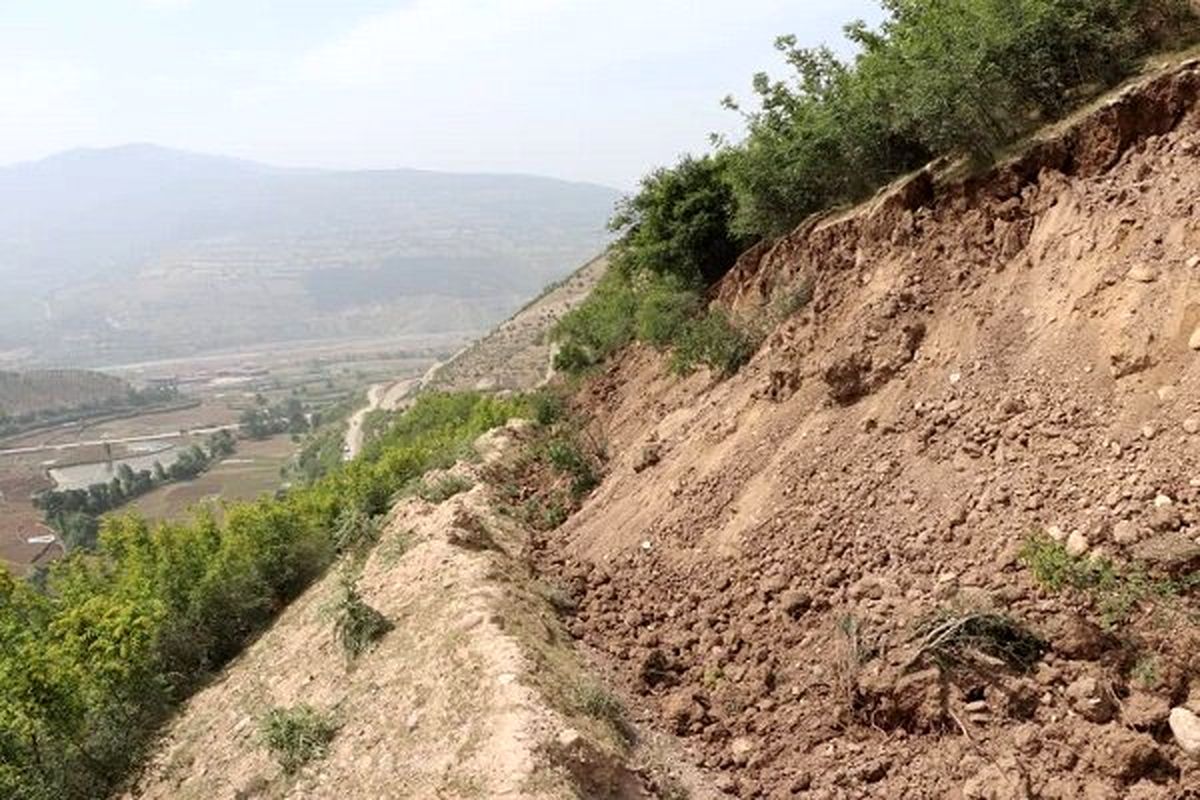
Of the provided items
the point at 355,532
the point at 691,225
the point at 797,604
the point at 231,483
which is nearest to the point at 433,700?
the point at 797,604

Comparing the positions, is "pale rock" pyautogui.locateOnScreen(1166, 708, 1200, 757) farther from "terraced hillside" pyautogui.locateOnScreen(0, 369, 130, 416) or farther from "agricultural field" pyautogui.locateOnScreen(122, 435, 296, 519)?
"terraced hillside" pyautogui.locateOnScreen(0, 369, 130, 416)

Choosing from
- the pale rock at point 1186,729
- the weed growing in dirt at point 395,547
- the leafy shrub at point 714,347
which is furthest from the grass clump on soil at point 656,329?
the pale rock at point 1186,729

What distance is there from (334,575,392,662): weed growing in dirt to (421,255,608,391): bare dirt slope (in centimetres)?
3840

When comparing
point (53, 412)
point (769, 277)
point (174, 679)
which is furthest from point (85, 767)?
point (53, 412)

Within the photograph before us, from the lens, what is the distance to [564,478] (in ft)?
53.3

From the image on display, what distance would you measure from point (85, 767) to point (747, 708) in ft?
31.6

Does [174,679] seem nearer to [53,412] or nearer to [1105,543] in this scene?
[1105,543]

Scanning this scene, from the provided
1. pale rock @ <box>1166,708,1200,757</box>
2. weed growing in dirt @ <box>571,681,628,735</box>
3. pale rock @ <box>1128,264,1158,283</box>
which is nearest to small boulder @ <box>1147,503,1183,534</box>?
pale rock @ <box>1166,708,1200,757</box>

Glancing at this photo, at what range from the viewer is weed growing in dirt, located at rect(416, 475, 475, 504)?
52.6 ft

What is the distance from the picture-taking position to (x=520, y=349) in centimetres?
6875

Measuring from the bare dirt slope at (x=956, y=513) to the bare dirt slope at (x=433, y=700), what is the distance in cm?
91

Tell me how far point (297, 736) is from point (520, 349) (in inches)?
2342

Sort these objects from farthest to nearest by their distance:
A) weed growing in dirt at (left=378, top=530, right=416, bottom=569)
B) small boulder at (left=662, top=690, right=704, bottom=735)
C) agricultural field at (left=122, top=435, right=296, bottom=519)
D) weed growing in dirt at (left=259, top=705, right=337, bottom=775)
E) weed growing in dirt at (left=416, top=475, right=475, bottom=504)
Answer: agricultural field at (left=122, top=435, right=296, bottom=519)
weed growing in dirt at (left=416, top=475, right=475, bottom=504)
weed growing in dirt at (left=378, top=530, right=416, bottom=569)
weed growing in dirt at (left=259, top=705, right=337, bottom=775)
small boulder at (left=662, top=690, right=704, bottom=735)

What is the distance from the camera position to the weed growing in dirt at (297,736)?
9562 mm
